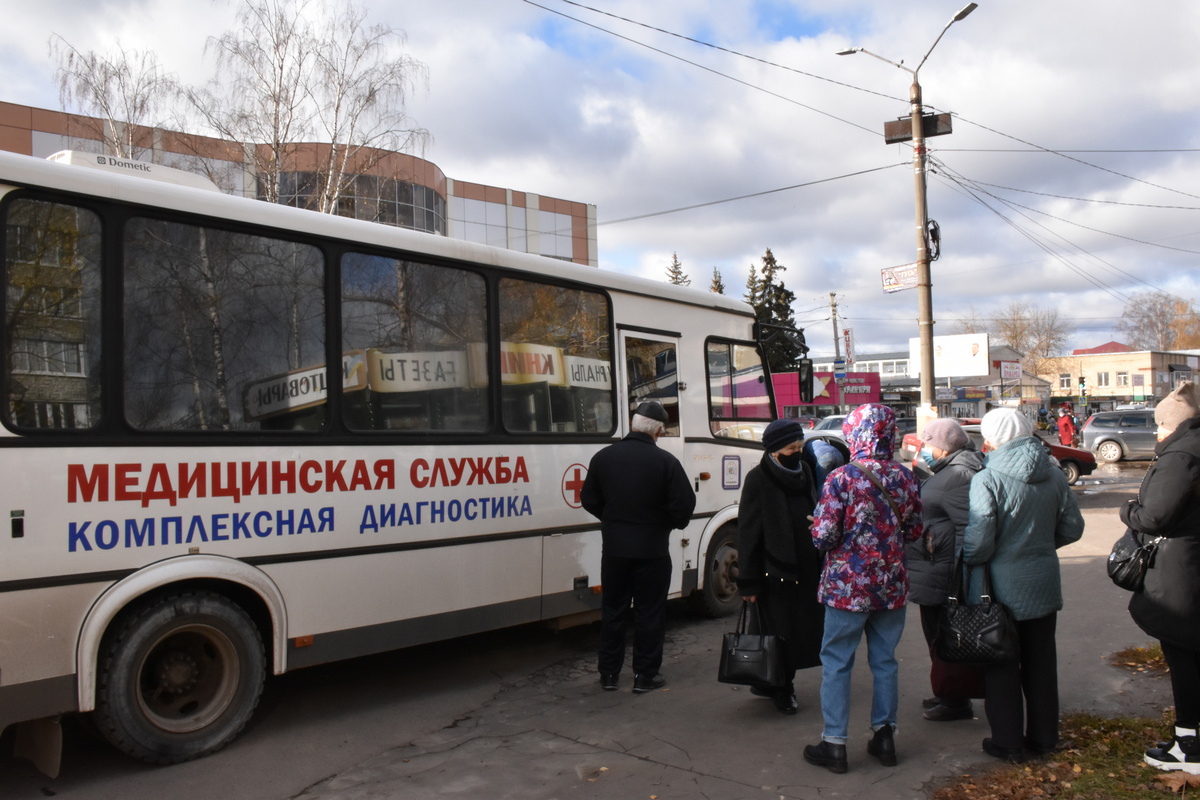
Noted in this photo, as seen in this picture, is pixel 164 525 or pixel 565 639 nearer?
pixel 164 525

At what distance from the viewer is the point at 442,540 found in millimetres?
5590

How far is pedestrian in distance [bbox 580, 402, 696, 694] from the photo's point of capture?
574cm

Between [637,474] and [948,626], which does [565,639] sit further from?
[948,626]

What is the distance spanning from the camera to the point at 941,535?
489 cm

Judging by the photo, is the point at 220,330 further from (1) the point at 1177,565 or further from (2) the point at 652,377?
(1) the point at 1177,565

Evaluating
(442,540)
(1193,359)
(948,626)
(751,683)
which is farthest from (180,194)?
(1193,359)

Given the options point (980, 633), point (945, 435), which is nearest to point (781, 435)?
point (945, 435)

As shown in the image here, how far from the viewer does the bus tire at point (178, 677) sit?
4.29m

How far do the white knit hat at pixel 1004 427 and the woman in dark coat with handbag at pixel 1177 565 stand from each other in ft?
1.84

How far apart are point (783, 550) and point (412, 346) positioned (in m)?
2.59

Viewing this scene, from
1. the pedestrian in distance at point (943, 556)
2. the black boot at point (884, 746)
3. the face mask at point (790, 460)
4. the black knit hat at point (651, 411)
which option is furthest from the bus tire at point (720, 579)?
the black boot at point (884, 746)

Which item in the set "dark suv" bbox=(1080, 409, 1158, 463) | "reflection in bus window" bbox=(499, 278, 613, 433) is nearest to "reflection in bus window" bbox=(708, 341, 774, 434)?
"reflection in bus window" bbox=(499, 278, 613, 433)

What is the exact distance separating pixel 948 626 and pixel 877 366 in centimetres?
11569

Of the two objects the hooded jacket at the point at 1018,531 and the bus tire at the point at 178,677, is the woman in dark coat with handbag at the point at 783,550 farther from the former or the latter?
the bus tire at the point at 178,677
